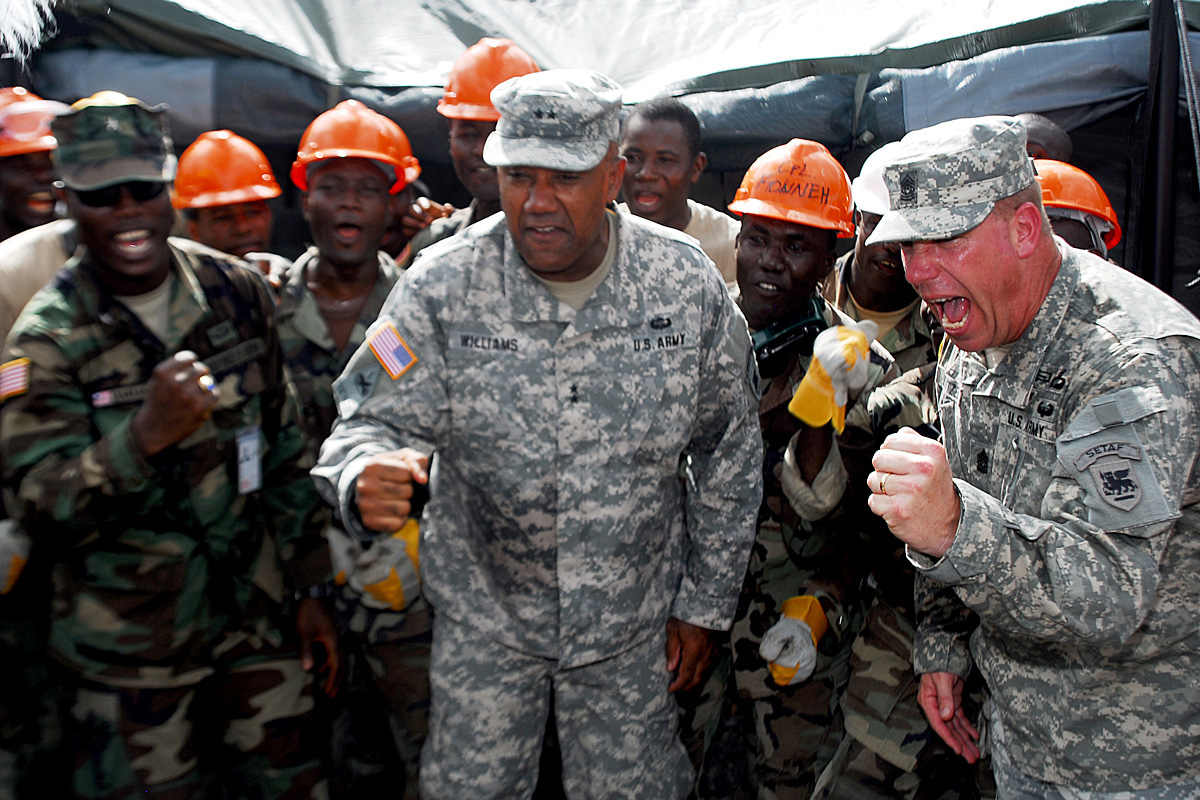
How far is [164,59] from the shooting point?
17.0ft

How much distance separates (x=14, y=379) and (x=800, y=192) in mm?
2415

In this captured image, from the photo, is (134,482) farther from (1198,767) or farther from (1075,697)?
(1198,767)

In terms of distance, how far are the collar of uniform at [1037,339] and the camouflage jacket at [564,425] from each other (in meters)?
0.72

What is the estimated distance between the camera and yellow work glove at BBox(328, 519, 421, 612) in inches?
109

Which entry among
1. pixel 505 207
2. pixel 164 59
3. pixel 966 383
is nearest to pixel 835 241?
pixel 966 383

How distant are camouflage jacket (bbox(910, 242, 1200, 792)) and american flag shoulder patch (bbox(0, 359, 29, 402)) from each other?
2.17m

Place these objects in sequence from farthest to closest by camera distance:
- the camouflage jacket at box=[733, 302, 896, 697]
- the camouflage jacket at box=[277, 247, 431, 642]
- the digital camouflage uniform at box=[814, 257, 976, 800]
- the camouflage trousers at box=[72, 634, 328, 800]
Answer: the camouflage jacket at box=[277, 247, 431, 642]
the camouflage jacket at box=[733, 302, 896, 697]
the digital camouflage uniform at box=[814, 257, 976, 800]
the camouflage trousers at box=[72, 634, 328, 800]

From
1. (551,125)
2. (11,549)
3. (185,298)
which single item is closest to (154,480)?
(11,549)

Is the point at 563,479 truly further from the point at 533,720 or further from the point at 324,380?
the point at 324,380

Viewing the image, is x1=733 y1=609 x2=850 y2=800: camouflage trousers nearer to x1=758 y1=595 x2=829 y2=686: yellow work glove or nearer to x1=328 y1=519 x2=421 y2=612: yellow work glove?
x1=758 y1=595 x2=829 y2=686: yellow work glove

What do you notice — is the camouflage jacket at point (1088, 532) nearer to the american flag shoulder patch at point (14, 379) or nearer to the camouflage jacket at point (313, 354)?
the camouflage jacket at point (313, 354)

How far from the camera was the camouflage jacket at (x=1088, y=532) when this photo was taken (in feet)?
5.78

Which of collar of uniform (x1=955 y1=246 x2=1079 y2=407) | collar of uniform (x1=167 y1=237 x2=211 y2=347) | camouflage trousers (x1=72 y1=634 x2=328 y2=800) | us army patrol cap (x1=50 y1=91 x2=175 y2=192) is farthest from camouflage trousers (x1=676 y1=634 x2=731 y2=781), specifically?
us army patrol cap (x1=50 y1=91 x2=175 y2=192)

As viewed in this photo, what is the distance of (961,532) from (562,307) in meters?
1.15
